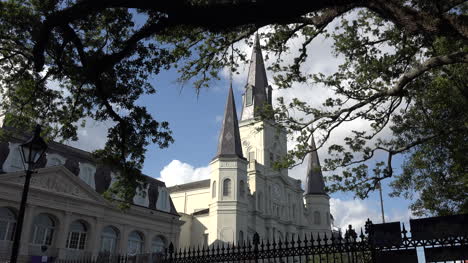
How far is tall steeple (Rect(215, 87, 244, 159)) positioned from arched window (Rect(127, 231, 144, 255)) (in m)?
15.8

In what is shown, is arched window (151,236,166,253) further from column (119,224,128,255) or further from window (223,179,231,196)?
window (223,179,231,196)

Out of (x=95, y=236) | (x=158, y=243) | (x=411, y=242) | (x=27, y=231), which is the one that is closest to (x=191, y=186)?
(x=158, y=243)

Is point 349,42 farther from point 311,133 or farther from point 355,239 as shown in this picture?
point 355,239

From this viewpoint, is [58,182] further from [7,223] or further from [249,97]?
[249,97]

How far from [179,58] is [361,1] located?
20.6ft

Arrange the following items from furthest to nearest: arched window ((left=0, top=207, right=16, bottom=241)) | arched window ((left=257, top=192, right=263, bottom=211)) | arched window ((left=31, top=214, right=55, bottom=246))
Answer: arched window ((left=257, top=192, right=263, bottom=211)) < arched window ((left=31, top=214, right=55, bottom=246)) < arched window ((left=0, top=207, right=16, bottom=241))

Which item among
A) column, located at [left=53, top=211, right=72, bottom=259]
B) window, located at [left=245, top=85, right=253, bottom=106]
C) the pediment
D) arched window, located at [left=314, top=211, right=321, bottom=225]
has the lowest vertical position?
column, located at [left=53, top=211, right=72, bottom=259]

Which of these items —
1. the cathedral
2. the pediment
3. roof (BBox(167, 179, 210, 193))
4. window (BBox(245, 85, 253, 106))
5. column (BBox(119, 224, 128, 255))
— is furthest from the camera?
window (BBox(245, 85, 253, 106))

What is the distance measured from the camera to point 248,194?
168ft

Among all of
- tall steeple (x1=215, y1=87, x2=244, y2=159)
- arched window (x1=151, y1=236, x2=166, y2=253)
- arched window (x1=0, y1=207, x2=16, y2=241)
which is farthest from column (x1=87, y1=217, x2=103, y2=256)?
tall steeple (x1=215, y1=87, x2=244, y2=159)

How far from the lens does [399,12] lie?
251 inches

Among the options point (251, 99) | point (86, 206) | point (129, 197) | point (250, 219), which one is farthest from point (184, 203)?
point (129, 197)

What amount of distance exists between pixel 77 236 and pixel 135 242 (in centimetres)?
574

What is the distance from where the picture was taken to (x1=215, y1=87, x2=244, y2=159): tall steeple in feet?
158
